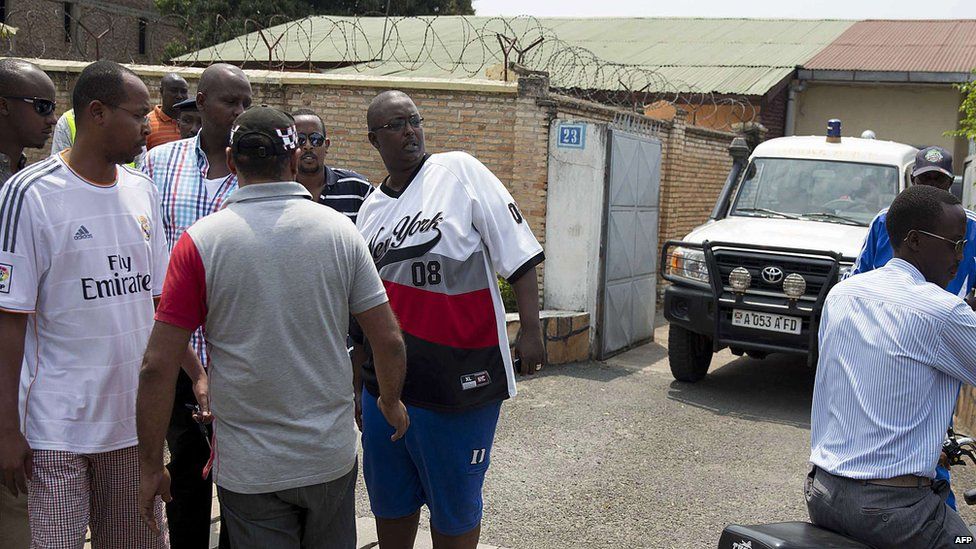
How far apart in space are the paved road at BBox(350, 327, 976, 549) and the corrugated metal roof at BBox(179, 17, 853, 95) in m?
9.28

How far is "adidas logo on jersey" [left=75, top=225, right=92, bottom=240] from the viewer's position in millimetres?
2750

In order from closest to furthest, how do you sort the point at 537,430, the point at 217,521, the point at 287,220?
the point at 287,220, the point at 217,521, the point at 537,430

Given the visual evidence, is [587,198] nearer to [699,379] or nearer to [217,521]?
[699,379]

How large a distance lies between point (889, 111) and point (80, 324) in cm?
1810

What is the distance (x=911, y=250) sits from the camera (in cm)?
301

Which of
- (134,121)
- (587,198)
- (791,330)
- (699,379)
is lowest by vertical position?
(699,379)

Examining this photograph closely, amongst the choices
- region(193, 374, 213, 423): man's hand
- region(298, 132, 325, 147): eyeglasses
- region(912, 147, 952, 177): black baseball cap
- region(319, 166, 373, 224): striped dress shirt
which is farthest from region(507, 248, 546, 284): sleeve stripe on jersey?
region(912, 147, 952, 177): black baseball cap

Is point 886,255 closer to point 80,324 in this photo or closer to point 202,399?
point 202,399

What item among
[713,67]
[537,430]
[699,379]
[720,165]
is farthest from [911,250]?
[713,67]

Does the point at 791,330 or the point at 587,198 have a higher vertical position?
the point at 587,198

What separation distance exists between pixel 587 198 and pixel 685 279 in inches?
60.2

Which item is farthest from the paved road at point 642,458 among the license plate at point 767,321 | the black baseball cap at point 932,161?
the black baseball cap at point 932,161

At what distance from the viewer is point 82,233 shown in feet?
9.05

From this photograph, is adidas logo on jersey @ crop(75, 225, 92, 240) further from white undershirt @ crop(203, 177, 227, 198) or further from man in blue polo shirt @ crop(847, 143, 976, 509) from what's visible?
man in blue polo shirt @ crop(847, 143, 976, 509)
